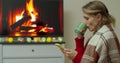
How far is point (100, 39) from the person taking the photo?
1.17 m

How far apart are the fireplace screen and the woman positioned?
167 cm

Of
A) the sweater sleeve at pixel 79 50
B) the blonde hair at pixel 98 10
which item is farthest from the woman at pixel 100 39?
the sweater sleeve at pixel 79 50

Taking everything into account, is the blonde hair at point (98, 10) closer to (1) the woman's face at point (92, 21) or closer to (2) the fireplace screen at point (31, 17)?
(1) the woman's face at point (92, 21)

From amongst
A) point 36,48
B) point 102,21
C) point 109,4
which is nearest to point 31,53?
point 36,48

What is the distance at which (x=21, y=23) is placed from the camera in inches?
113

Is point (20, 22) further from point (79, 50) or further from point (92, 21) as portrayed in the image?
point (92, 21)

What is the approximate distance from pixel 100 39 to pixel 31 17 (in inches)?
71.2

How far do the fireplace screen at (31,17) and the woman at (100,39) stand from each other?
5.49ft

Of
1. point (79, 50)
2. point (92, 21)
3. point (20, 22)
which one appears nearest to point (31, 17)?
point (20, 22)

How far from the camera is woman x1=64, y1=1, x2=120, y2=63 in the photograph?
3.81 feet

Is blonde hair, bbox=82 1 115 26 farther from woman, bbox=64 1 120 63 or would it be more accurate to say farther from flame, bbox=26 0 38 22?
flame, bbox=26 0 38 22

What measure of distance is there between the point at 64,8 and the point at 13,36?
0.82 m

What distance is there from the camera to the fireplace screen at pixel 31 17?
111 inches

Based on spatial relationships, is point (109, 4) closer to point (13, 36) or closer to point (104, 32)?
point (13, 36)
